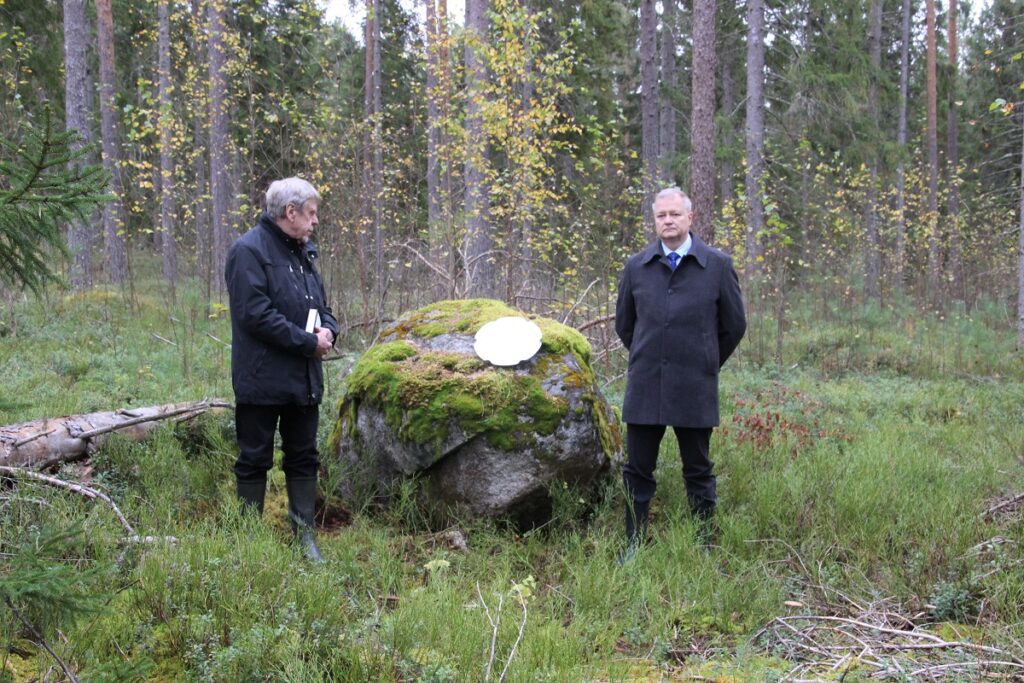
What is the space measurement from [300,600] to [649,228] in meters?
8.43

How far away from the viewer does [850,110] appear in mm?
15930

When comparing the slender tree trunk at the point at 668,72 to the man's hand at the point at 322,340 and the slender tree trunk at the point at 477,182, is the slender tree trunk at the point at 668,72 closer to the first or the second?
the slender tree trunk at the point at 477,182

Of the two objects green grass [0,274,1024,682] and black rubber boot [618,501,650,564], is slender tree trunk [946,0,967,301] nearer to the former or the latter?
green grass [0,274,1024,682]

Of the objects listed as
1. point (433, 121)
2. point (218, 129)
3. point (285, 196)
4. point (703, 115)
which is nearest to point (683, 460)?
point (285, 196)

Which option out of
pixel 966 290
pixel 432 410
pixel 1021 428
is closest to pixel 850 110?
pixel 966 290

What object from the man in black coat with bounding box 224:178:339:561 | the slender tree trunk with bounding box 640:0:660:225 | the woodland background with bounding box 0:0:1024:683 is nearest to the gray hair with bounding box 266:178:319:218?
the man in black coat with bounding box 224:178:339:561

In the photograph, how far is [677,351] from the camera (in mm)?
4164

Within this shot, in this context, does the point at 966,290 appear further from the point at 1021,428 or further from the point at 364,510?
the point at 364,510

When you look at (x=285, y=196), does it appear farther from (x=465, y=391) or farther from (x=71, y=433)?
(x=71, y=433)

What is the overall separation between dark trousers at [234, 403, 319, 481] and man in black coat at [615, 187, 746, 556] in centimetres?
187

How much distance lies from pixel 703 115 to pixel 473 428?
6.12m

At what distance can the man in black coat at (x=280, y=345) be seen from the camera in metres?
3.89

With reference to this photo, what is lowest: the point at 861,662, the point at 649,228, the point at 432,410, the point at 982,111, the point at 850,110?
the point at 861,662

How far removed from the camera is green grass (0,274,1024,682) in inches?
105
